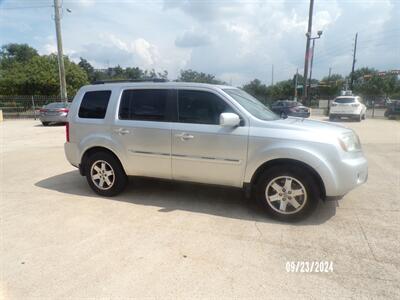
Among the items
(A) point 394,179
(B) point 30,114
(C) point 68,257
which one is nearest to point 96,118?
(C) point 68,257

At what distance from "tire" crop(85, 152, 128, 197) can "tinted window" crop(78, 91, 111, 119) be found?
670mm

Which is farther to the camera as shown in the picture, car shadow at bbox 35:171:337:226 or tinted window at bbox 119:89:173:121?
tinted window at bbox 119:89:173:121

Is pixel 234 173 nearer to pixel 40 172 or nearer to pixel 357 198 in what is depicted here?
pixel 357 198

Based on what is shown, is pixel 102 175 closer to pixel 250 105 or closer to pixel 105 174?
pixel 105 174

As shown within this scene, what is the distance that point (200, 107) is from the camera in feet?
14.1

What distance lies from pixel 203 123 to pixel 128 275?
226 centimetres

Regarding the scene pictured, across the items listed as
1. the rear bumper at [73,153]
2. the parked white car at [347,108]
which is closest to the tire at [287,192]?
the rear bumper at [73,153]

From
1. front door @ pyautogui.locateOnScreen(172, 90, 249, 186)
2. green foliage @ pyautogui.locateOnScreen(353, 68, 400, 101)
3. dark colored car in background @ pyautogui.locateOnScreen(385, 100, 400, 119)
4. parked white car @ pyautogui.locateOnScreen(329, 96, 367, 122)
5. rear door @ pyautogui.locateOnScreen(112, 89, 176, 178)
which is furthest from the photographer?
green foliage @ pyautogui.locateOnScreen(353, 68, 400, 101)

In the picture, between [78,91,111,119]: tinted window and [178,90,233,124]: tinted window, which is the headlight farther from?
[78,91,111,119]: tinted window

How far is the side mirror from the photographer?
3833 mm

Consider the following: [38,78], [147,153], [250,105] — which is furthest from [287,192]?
[38,78]

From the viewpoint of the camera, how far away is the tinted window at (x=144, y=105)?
450cm

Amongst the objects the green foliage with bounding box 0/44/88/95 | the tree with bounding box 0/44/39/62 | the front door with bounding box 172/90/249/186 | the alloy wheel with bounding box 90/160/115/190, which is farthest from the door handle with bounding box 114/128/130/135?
the tree with bounding box 0/44/39/62

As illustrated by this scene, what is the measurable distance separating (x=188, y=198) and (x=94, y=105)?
225cm
